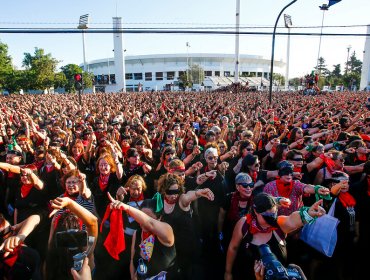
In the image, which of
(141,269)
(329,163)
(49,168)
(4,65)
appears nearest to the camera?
(141,269)

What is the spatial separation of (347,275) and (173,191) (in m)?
2.38

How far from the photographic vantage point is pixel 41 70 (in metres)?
44.1

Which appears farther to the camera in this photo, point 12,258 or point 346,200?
point 346,200

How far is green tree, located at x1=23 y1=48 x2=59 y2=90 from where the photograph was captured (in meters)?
44.0

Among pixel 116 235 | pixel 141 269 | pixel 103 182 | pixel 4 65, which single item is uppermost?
pixel 4 65

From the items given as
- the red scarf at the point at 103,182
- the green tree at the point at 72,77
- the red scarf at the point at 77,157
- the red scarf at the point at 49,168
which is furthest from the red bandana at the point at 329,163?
the green tree at the point at 72,77

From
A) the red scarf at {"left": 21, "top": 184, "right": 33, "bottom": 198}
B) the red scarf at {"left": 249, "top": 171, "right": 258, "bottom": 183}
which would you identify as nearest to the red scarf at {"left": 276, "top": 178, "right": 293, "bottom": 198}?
the red scarf at {"left": 249, "top": 171, "right": 258, "bottom": 183}

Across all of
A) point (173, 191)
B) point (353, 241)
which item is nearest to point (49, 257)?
point (173, 191)

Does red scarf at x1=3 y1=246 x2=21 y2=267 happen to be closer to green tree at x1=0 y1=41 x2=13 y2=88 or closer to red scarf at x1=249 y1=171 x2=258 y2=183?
red scarf at x1=249 y1=171 x2=258 y2=183

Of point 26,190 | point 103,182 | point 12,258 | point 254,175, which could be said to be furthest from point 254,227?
point 26,190

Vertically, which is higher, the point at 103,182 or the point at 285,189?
the point at 285,189

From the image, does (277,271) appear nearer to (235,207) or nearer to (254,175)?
(235,207)

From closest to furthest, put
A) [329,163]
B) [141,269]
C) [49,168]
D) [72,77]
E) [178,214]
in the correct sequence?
[141,269] < [178,214] < [329,163] < [49,168] < [72,77]

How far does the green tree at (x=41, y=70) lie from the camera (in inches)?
1731
